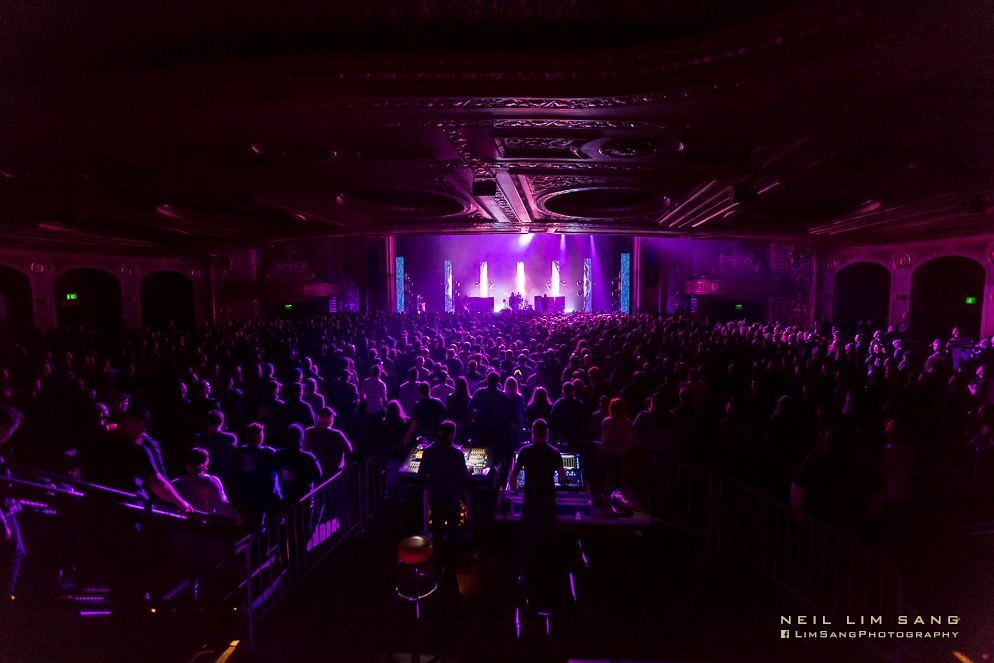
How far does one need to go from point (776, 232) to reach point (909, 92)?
11820 mm

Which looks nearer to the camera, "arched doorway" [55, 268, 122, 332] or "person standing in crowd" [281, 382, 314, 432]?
"person standing in crowd" [281, 382, 314, 432]

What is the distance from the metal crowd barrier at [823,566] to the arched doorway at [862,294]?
19.0m

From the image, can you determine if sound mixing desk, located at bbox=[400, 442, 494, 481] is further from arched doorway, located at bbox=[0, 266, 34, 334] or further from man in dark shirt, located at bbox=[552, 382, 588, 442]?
arched doorway, located at bbox=[0, 266, 34, 334]

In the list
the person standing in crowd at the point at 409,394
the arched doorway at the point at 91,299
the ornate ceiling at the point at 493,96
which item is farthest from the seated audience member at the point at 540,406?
the arched doorway at the point at 91,299

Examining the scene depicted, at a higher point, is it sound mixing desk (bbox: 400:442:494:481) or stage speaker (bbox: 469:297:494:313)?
stage speaker (bbox: 469:297:494:313)

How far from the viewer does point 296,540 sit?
4801mm

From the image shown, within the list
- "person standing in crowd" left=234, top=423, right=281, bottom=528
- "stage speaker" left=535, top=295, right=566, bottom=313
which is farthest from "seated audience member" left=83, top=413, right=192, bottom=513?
"stage speaker" left=535, top=295, right=566, bottom=313

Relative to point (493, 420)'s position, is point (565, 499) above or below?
below

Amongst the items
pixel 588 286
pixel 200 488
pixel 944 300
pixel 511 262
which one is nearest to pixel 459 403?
pixel 200 488

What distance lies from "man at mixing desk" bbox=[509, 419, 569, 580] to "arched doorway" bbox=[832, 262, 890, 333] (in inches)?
808

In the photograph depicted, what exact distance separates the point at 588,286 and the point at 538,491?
109ft

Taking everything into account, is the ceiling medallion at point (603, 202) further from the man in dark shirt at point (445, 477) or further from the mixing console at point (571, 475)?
the man in dark shirt at point (445, 477)

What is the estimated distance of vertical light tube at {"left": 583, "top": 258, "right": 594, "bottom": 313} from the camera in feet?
119

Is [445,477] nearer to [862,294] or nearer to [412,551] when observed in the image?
[412,551]
